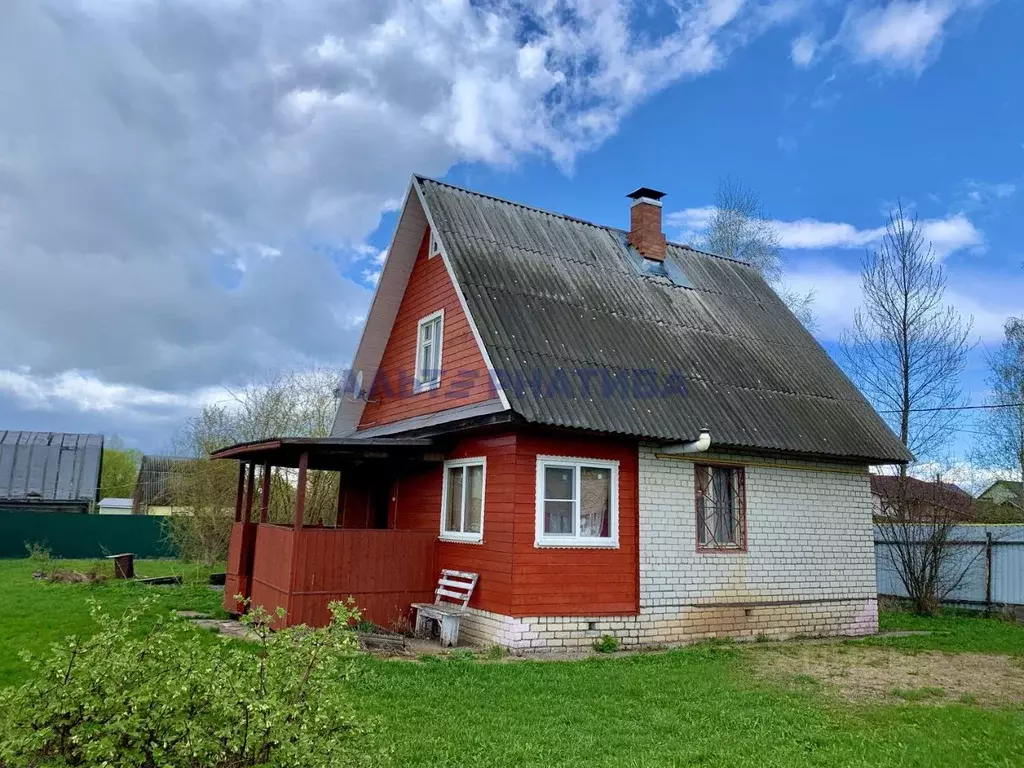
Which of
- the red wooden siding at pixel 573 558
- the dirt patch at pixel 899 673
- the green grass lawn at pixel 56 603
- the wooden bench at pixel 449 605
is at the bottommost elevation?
the green grass lawn at pixel 56 603

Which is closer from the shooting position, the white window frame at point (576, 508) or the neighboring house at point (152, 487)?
the white window frame at point (576, 508)

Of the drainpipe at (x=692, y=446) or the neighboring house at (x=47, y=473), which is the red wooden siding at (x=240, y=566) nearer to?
the drainpipe at (x=692, y=446)

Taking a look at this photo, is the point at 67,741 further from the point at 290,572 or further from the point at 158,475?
the point at 158,475

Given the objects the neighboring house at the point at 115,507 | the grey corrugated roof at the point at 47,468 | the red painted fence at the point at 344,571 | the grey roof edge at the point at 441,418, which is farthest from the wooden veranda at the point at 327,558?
the neighboring house at the point at 115,507

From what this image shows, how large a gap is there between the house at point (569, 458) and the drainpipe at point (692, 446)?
34mm

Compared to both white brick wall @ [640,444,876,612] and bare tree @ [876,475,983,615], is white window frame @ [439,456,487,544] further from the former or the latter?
bare tree @ [876,475,983,615]

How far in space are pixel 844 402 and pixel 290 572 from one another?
10.3 meters

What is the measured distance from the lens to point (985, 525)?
16094 millimetres

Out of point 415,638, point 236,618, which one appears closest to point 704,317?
point 415,638

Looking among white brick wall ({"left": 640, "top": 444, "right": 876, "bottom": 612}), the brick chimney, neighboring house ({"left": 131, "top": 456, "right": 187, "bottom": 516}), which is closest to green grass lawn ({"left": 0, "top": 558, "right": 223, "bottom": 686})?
white brick wall ({"left": 640, "top": 444, "right": 876, "bottom": 612})

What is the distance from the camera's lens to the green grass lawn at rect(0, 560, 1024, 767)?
18.2 ft

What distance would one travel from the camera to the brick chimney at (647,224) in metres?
15.7

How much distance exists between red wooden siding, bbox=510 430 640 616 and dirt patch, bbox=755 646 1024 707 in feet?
6.77

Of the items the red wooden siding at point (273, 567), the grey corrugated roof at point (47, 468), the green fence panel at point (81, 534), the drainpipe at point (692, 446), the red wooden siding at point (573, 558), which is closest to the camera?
the red wooden siding at point (573, 558)
